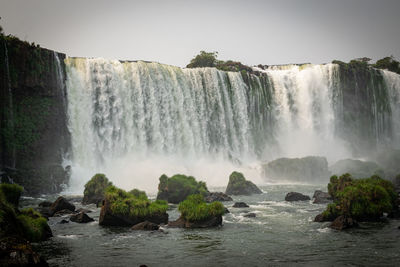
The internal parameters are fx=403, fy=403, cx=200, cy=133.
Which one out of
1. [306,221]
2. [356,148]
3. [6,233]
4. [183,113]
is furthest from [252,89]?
[6,233]

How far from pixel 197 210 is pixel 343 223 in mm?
6197

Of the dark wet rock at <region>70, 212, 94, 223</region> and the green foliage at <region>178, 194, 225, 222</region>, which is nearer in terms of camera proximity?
the green foliage at <region>178, 194, 225, 222</region>

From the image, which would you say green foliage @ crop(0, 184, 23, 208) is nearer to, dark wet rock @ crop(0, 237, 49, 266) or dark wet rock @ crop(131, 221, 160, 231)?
dark wet rock @ crop(131, 221, 160, 231)

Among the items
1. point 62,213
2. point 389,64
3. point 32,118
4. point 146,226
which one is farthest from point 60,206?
point 389,64

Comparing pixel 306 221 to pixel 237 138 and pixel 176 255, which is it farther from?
pixel 237 138

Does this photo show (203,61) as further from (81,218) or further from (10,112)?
(81,218)

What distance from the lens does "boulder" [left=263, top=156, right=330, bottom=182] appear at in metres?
43.6

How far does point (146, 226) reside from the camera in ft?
56.7

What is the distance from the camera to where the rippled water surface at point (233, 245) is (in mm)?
12211

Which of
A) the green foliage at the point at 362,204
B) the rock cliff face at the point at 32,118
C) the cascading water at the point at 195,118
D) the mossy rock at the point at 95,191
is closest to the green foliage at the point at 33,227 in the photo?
the mossy rock at the point at 95,191

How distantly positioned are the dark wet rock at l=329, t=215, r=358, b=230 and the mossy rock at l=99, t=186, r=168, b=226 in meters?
7.63

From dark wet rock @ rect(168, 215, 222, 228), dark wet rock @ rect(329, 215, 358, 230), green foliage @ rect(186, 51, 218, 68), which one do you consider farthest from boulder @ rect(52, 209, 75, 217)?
green foliage @ rect(186, 51, 218, 68)

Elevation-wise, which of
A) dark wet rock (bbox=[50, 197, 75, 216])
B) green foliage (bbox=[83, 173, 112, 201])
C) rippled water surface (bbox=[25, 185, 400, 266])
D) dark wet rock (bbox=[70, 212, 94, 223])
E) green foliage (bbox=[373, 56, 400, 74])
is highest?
green foliage (bbox=[373, 56, 400, 74])

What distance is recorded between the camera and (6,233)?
1123cm
